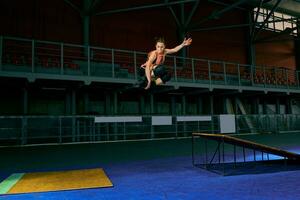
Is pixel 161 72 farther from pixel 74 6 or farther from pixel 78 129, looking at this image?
pixel 74 6

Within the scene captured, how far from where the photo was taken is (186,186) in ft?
15.9

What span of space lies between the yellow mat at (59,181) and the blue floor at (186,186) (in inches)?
9.6

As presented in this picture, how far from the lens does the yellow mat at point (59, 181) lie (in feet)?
15.6

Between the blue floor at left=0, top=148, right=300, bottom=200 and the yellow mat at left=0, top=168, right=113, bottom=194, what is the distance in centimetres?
24

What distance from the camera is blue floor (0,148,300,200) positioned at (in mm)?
4188

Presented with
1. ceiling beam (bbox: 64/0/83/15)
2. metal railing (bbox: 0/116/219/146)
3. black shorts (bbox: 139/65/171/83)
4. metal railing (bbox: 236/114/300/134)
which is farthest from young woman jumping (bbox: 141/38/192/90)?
metal railing (bbox: 236/114/300/134)

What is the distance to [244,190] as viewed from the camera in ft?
14.7

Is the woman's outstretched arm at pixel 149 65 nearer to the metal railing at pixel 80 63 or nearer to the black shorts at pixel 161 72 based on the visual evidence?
the black shorts at pixel 161 72

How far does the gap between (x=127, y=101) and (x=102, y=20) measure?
5496mm

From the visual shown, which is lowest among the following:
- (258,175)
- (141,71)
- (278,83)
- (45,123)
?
(258,175)

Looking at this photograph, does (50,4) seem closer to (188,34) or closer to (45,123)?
(45,123)

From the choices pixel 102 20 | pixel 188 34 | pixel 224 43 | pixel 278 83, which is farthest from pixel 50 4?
pixel 278 83

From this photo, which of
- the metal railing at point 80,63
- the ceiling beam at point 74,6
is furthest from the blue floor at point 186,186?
the ceiling beam at point 74,6

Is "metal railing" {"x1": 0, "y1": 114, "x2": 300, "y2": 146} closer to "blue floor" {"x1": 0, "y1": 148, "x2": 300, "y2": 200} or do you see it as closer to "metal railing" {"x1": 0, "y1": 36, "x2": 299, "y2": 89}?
Result: "metal railing" {"x1": 0, "y1": 36, "x2": 299, "y2": 89}
